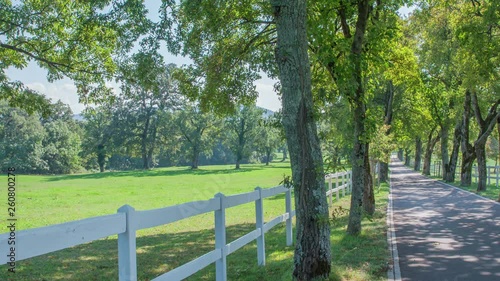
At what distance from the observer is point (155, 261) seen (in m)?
8.72

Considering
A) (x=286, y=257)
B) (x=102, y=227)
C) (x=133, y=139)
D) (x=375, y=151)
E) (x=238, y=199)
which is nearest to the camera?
(x=102, y=227)

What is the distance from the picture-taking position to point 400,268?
7660 millimetres

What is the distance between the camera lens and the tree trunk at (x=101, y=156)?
7828 cm

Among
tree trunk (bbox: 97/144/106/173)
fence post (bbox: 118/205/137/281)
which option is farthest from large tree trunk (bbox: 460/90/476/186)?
tree trunk (bbox: 97/144/106/173)

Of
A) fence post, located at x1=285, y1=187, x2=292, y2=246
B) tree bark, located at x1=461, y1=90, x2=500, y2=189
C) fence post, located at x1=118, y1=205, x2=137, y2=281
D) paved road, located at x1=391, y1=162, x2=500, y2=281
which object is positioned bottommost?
paved road, located at x1=391, y1=162, x2=500, y2=281

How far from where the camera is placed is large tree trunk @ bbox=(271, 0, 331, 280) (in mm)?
6145

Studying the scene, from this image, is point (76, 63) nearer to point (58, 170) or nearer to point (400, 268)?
point (400, 268)

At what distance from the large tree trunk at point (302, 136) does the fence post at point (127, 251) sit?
3.13m

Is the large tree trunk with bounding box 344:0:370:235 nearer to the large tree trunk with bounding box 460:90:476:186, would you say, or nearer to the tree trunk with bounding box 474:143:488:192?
the tree trunk with bounding box 474:143:488:192

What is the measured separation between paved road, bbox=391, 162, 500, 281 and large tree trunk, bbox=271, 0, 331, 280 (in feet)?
5.84

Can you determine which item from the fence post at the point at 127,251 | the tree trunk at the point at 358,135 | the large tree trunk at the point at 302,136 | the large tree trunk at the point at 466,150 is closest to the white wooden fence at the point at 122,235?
the fence post at the point at 127,251

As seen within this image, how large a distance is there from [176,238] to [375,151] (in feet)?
33.5

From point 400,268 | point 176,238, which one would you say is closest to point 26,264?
point 176,238

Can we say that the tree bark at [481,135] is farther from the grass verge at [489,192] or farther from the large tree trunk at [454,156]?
the large tree trunk at [454,156]
